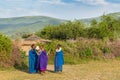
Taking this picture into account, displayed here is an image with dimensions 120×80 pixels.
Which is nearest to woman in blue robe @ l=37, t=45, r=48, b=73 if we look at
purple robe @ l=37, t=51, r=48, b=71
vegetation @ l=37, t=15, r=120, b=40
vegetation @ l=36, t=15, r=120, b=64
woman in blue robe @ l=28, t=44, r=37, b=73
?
purple robe @ l=37, t=51, r=48, b=71

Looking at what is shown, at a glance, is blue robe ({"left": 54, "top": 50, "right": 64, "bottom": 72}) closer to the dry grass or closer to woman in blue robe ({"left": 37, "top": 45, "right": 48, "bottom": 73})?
the dry grass

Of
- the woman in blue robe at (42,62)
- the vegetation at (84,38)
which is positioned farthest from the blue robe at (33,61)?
the vegetation at (84,38)

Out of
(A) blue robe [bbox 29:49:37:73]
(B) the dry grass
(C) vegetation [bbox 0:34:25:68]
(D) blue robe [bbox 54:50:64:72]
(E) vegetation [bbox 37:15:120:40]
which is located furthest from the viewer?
(E) vegetation [bbox 37:15:120:40]

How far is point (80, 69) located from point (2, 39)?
6262 millimetres

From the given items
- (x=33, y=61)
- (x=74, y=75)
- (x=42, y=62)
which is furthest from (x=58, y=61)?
(x=74, y=75)

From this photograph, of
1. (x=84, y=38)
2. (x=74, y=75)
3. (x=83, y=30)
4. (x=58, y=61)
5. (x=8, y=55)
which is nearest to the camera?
(x=74, y=75)

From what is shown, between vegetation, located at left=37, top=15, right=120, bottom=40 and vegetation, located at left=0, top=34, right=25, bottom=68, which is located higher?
vegetation, located at left=37, top=15, right=120, bottom=40

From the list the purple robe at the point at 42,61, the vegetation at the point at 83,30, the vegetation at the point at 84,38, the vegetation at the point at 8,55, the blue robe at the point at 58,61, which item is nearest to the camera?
the purple robe at the point at 42,61

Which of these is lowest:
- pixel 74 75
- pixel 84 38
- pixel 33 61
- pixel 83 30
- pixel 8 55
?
pixel 74 75

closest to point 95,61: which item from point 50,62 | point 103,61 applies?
point 103,61

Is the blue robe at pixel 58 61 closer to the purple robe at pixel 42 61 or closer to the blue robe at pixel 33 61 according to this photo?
the purple robe at pixel 42 61

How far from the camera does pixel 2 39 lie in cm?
3019

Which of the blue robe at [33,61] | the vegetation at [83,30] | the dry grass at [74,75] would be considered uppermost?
the vegetation at [83,30]

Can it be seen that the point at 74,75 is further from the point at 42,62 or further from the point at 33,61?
the point at 33,61
